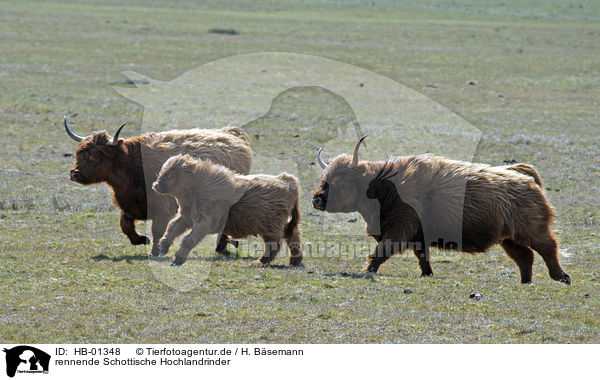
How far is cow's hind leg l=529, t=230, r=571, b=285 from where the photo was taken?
11.0 meters

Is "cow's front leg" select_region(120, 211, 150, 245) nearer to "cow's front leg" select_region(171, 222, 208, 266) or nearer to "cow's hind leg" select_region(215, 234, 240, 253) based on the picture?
"cow's hind leg" select_region(215, 234, 240, 253)

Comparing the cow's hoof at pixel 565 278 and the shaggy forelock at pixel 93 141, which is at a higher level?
the shaggy forelock at pixel 93 141

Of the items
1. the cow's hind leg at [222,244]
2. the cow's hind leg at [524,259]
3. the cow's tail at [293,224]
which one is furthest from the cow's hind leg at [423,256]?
the cow's hind leg at [222,244]

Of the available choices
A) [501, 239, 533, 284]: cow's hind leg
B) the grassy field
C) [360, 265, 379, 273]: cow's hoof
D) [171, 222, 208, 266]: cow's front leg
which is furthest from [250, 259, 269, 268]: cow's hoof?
[501, 239, 533, 284]: cow's hind leg

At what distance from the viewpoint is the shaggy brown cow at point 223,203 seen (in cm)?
1142

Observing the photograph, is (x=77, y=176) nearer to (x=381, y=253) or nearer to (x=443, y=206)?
(x=381, y=253)

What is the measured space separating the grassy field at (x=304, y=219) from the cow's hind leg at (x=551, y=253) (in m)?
0.20
